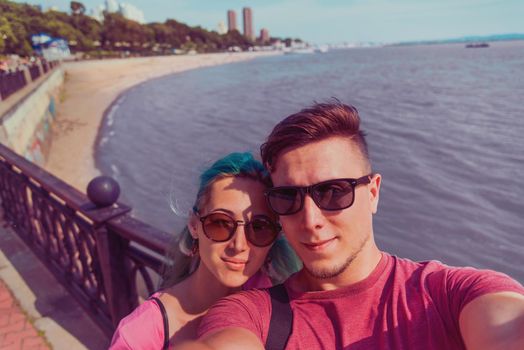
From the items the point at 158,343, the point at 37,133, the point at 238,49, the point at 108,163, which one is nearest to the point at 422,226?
the point at 158,343

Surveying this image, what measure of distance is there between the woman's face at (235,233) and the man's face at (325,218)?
0.39 ft

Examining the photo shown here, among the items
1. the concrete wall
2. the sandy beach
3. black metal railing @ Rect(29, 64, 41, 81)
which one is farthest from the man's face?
black metal railing @ Rect(29, 64, 41, 81)

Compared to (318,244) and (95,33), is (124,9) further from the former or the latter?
(318,244)

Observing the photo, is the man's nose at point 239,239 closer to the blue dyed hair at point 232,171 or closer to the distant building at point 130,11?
the blue dyed hair at point 232,171

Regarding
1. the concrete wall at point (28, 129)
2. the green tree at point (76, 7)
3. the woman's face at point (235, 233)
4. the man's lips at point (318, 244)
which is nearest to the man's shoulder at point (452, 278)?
the man's lips at point (318, 244)

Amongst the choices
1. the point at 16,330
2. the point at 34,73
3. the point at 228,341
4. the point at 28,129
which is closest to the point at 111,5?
the point at 34,73

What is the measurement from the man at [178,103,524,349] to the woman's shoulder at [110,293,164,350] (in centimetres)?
20

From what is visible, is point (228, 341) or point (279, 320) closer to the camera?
point (228, 341)

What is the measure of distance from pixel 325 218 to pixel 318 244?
110mm

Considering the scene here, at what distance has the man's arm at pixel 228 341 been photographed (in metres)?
1.45

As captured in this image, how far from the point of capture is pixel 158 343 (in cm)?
166

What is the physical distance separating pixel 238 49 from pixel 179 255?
15450 cm

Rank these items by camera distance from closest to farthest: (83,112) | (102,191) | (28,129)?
(102,191)
(28,129)
(83,112)

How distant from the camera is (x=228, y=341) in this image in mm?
1476
